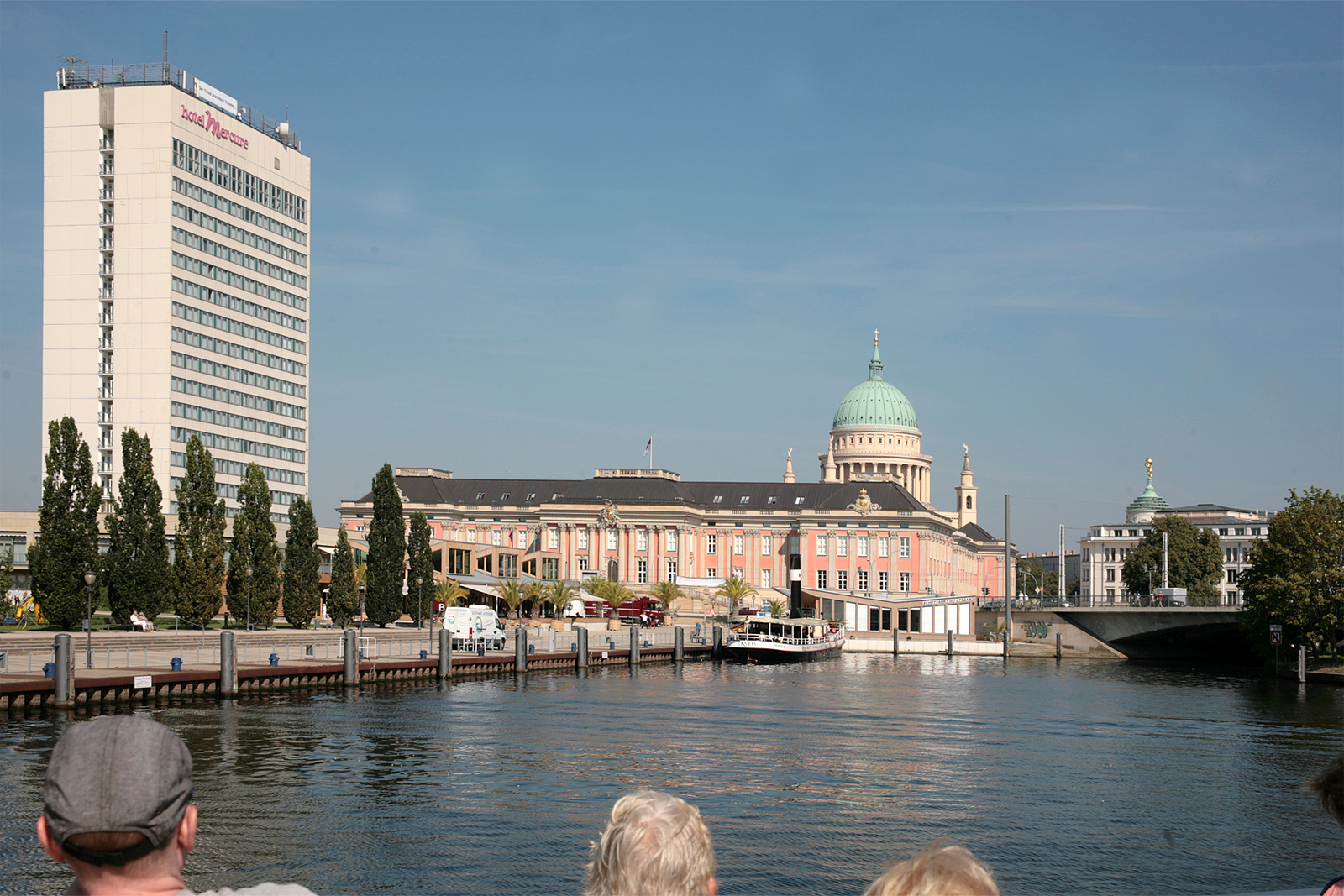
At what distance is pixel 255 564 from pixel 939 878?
81230 mm

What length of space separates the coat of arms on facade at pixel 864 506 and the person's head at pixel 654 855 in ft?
574

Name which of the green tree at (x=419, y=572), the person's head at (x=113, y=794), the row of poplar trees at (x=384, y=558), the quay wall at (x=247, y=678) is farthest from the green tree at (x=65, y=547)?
the person's head at (x=113, y=794)

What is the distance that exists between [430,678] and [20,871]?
47764mm

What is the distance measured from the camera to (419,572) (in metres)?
99.4

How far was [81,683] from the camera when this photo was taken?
166 feet

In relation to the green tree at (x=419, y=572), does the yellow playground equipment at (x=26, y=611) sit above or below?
below

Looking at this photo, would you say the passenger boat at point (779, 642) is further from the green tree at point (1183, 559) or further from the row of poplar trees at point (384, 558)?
the green tree at point (1183, 559)

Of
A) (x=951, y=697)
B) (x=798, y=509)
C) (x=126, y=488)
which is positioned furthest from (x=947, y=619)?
(x=126, y=488)

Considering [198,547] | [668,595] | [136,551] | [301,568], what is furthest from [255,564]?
[668,595]

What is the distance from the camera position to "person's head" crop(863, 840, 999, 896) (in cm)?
494

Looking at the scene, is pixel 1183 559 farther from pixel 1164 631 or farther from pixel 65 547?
pixel 65 547

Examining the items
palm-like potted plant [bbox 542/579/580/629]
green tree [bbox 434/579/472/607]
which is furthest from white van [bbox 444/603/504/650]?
palm-like potted plant [bbox 542/579/580/629]

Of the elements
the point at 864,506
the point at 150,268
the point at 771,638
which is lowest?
the point at 771,638

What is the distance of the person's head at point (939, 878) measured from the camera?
4.94 m
